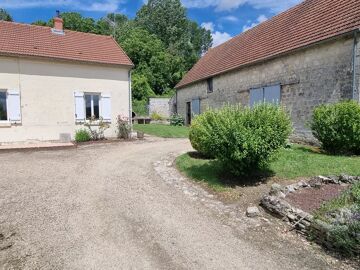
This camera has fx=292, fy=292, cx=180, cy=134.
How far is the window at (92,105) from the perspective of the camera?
46.9 feet

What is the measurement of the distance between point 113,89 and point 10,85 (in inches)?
178

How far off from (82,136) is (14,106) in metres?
3.05

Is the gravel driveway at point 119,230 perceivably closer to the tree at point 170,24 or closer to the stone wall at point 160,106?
the stone wall at point 160,106

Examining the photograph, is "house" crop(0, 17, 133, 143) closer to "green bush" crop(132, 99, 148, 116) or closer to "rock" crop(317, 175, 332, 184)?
"rock" crop(317, 175, 332, 184)

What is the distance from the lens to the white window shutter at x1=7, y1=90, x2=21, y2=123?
12359mm

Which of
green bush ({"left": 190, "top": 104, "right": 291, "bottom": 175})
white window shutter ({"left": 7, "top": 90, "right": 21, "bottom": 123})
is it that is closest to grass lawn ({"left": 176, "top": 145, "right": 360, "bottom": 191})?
green bush ({"left": 190, "top": 104, "right": 291, "bottom": 175})

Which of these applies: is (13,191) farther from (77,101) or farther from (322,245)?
(77,101)

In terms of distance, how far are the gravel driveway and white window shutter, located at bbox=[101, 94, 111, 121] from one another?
7.24 m

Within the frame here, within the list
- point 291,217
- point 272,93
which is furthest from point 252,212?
point 272,93

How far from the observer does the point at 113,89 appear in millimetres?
14758

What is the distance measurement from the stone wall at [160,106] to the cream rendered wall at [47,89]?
1459cm

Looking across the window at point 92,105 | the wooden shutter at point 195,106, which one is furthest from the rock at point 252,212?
the wooden shutter at point 195,106

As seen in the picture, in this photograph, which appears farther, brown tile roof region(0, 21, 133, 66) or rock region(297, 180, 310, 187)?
brown tile roof region(0, 21, 133, 66)

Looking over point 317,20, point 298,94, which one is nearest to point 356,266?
point 298,94
